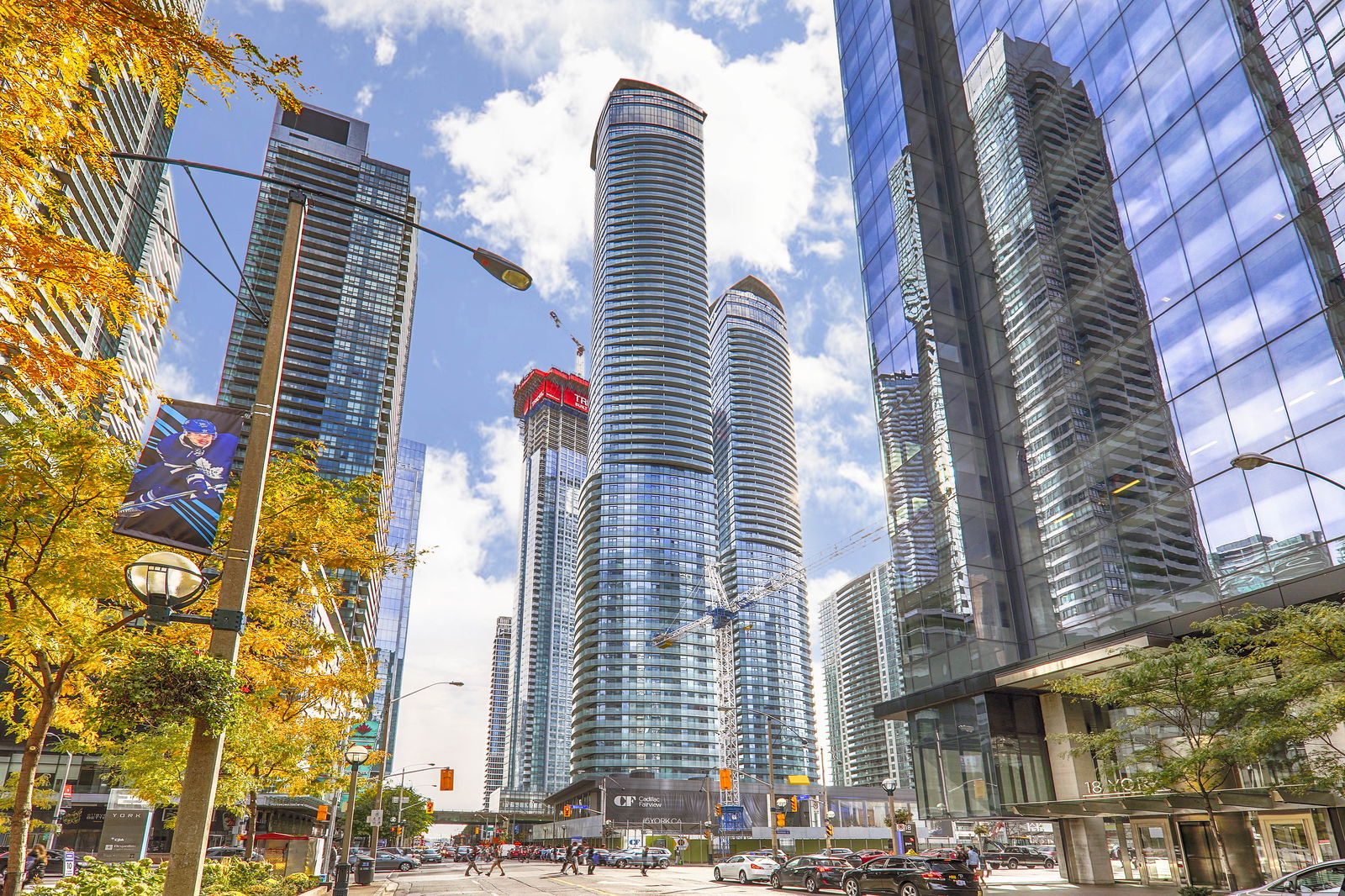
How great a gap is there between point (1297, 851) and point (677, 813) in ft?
500

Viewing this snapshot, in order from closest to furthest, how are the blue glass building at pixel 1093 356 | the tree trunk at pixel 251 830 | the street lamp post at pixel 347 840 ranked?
the street lamp post at pixel 347 840
the blue glass building at pixel 1093 356
the tree trunk at pixel 251 830

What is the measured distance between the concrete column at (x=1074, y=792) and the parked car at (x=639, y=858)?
39422 mm

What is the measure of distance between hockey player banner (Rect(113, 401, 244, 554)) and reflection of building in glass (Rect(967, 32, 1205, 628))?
31.7m

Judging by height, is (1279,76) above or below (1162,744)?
above

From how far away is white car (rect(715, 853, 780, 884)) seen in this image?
4138cm

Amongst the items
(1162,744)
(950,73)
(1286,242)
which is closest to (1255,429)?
(1286,242)

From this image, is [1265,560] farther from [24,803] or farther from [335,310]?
[335,310]

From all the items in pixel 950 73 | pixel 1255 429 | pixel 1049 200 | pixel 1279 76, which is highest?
pixel 950 73

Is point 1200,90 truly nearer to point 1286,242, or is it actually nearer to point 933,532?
point 1286,242

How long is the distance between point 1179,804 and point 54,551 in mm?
33779

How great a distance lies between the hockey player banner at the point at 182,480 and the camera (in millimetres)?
9445

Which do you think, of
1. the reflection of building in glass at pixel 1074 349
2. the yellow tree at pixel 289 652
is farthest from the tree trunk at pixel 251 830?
the reflection of building in glass at pixel 1074 349

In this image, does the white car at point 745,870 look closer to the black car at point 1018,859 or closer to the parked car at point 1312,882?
the parked car at point 1312,882

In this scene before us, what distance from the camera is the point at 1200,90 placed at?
32500mm
